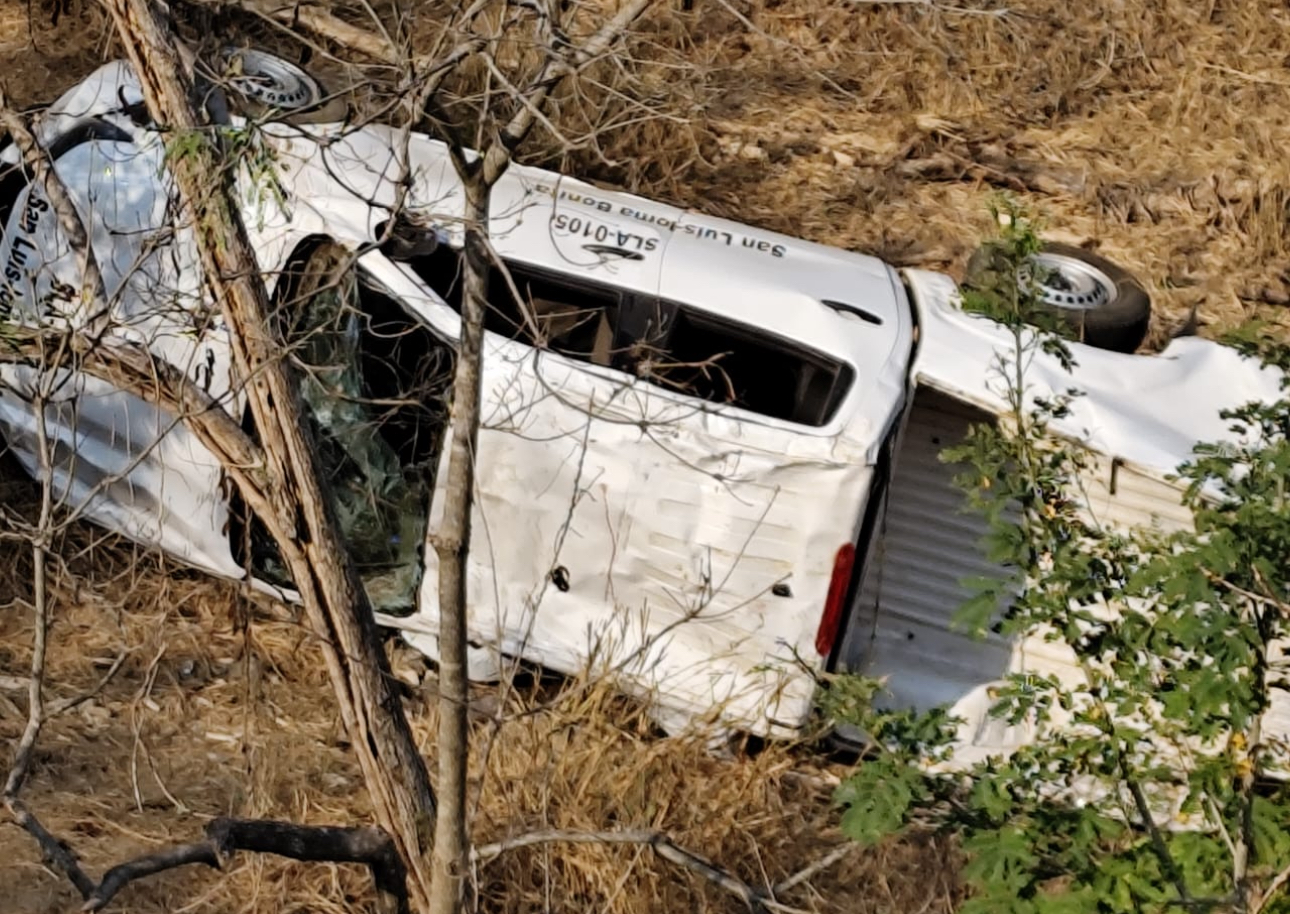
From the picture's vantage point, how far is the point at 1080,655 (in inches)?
A: 127

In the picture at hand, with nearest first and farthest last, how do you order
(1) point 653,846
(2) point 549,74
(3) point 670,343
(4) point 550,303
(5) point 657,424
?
(2) point 549,74 → (1) point 653,846 → (5) point 657,424 → (3) point 670,343 → (4) point 550,303

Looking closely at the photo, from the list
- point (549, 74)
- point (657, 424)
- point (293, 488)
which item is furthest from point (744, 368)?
point (549, 74)

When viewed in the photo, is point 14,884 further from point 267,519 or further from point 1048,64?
point 1048,64

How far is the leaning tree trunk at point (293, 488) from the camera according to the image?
11.8 ft

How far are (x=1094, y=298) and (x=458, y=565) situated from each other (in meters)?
3.32

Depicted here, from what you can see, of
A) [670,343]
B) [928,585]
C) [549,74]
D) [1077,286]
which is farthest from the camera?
[1077,286]

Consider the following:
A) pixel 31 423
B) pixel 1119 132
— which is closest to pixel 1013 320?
pixel 31 423

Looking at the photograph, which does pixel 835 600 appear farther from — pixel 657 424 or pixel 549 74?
pixel 549 74

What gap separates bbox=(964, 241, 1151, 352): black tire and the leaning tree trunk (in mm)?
2633

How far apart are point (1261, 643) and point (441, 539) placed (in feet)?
5.28

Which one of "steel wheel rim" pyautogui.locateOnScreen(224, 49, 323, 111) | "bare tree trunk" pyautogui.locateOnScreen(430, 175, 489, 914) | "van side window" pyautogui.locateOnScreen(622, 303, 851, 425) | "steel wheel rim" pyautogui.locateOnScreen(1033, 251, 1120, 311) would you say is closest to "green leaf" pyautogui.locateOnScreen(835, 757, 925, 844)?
"bare tree trunk" pyautogui.locateOnScreen(430, 175, 489, 914)

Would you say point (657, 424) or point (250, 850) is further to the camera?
point (657, 424)

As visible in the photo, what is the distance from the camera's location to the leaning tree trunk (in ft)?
11.8

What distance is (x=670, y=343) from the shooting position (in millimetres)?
5246
